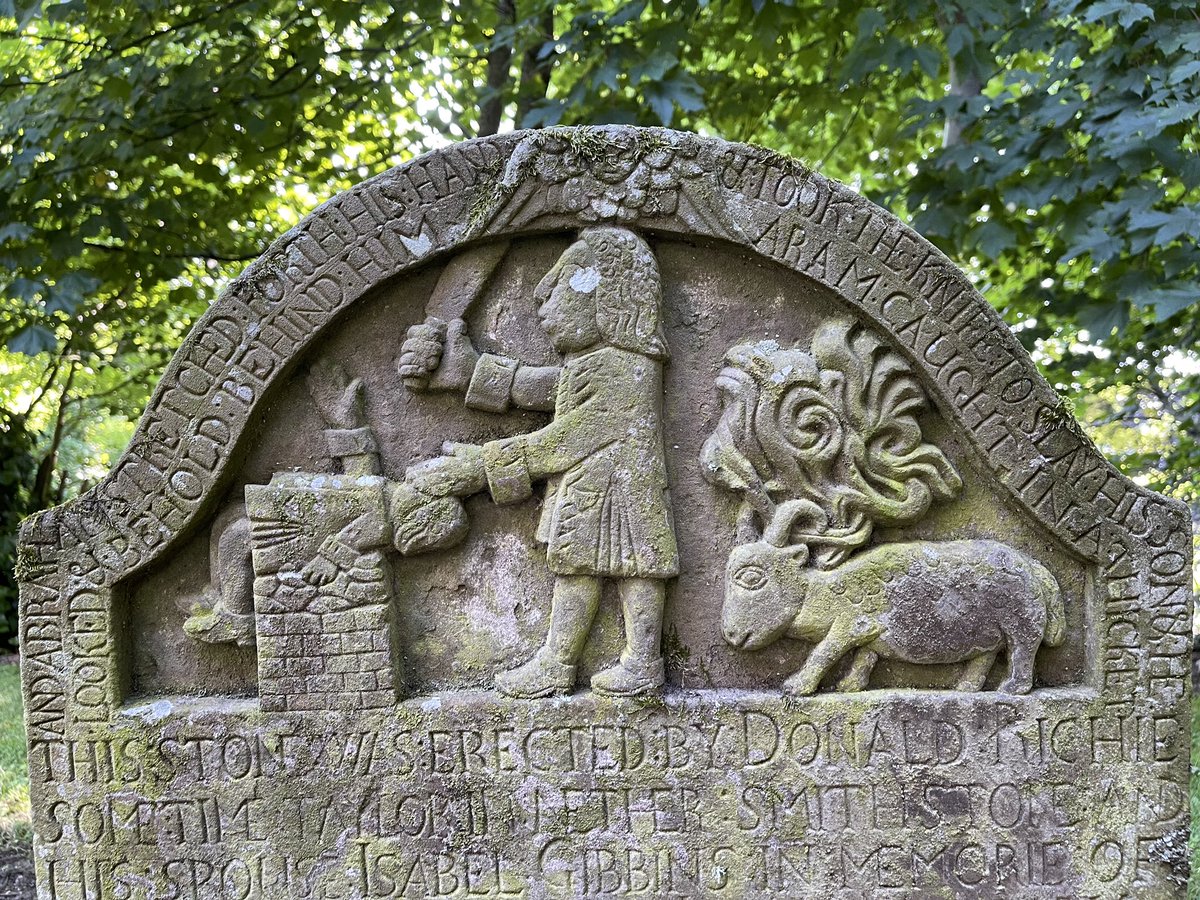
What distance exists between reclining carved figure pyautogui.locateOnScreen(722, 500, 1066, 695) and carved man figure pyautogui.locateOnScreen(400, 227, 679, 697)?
28 centimetres

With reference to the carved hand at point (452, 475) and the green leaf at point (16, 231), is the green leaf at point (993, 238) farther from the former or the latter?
the green leaf at point (16, 231)

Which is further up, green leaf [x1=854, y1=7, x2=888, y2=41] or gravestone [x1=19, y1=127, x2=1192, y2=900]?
green leaf [x1=854, y1=7, x2=888, y2=41]

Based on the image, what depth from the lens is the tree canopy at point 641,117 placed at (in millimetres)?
4367

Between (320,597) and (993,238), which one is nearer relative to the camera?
(320,597)

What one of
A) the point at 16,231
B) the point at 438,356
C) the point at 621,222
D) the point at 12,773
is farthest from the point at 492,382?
the point at 12,773

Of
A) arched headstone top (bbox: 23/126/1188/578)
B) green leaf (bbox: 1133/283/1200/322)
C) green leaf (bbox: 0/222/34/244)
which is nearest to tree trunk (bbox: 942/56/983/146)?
green leaf (bbox: 1133/283/1200/322)

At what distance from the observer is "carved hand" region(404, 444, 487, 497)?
2.81 metres

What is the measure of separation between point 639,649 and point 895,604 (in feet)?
2.41

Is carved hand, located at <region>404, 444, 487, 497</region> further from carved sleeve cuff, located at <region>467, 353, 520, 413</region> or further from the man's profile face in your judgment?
the man's profile face

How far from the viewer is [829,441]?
2.82 meters

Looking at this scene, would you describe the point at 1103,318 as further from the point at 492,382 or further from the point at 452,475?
the point at 452,475

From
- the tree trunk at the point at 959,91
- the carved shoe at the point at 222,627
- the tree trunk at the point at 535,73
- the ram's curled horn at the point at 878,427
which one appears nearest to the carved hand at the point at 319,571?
the carved shoe at the point at 222,627

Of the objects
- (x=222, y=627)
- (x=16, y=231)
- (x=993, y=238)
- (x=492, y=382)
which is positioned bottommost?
(x=222, y=627)

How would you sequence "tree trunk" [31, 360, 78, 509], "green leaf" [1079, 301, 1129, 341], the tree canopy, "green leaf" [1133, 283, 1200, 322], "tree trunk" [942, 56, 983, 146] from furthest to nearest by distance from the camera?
"tree trunk" [31, 360, 78, 509] → "tree trunk" [942, 56, 983, 146] → "green leaf" [1079, 301, 1129, 341] → the tree canopy → "green leaf" [1133, 283, 1200, 322]
